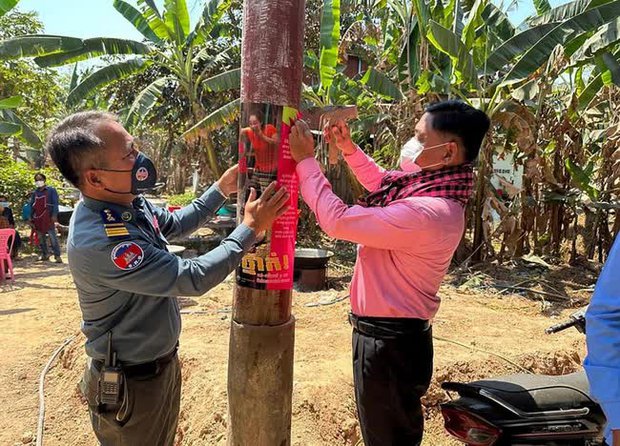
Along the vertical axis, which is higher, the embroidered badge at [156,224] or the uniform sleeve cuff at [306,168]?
the uniform sleeve cuff at [306,168]

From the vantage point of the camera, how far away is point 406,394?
211 centimetres

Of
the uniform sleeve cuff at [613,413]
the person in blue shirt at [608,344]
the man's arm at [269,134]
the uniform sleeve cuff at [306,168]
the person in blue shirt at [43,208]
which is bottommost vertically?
the person in blue shirt at [43,208]

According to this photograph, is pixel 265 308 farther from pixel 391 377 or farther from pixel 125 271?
pixel 391 377

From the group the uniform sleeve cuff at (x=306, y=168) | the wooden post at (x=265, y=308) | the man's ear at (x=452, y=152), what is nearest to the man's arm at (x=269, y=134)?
the wooden post at (x=265, y=308)

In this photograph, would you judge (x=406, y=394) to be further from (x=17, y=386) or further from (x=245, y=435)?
(x=17, y=386)

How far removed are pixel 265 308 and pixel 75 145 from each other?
957 mm

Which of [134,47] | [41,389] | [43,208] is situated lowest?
[41,389]

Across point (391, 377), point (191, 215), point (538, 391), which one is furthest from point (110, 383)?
point (538, 391)

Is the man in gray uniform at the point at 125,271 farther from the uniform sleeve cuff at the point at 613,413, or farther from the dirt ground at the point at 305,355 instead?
the dirt ground at the point at 305,355

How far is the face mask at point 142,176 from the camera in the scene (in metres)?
1.96

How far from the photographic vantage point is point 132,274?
180 cm

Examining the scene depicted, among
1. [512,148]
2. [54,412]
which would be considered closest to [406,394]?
[54,412]

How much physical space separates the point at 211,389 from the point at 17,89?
1532 cm

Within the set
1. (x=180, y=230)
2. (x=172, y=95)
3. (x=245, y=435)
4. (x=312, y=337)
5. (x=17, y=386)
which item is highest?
(x=172, y=95)
